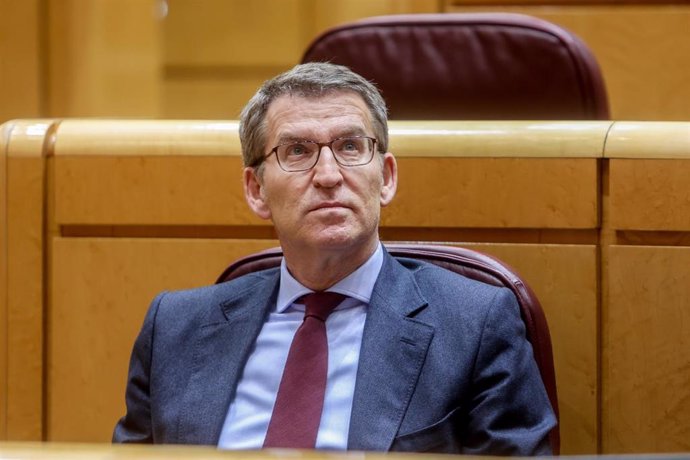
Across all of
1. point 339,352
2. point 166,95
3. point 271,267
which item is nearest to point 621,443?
point 339,352

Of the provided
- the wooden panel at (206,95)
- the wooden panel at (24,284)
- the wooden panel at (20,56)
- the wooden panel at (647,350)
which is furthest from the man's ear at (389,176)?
the wooden panel at (206,95)

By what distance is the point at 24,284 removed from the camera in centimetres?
162

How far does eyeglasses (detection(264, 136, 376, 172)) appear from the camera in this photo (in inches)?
52.6

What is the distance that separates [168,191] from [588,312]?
0.64 m

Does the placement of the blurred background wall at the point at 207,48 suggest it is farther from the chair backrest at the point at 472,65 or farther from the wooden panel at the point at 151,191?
the wooden panel at the point at 151,191

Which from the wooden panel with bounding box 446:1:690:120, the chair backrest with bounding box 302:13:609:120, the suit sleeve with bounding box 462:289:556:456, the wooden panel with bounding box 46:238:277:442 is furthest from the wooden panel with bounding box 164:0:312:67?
the suit sleeve with bounding box 462:289:556:456

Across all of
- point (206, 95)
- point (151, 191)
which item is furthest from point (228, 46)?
point (151, 191)

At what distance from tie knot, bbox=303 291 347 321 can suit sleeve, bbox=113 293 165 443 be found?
0.22 meters

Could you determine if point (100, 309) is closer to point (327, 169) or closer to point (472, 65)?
point (327, 169)

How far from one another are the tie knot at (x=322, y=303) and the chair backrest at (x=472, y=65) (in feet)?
1.26

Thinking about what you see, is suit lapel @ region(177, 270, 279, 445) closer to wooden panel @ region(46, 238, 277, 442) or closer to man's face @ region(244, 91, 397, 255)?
man's face @ region(244, 91, 397, 255)

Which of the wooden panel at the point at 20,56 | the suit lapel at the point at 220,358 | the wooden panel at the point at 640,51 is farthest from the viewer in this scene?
the wooden panel at the point at 20,56

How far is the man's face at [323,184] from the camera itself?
1.31 m

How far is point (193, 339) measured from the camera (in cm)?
137
